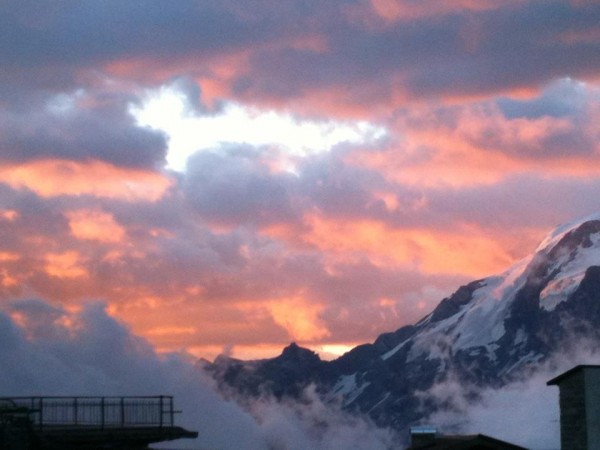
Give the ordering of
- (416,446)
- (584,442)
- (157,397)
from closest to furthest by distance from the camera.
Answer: (584,442), (157,397), (416,446)

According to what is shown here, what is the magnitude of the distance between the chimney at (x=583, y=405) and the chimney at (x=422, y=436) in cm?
1190

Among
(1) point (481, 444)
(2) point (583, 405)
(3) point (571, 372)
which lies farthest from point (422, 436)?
(3) point (571, 372)

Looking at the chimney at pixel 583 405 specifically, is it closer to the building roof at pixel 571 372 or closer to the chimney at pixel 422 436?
the building roof at pixel 571 372

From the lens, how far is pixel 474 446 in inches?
3044

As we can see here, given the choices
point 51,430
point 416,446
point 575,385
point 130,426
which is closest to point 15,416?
point 51,430

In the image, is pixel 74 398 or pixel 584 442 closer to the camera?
pixel 584 442

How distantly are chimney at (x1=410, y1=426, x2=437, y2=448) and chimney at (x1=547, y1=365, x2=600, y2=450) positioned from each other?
11.9 m

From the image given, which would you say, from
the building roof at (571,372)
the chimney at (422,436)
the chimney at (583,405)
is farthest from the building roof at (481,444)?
the chimney at (422,436)

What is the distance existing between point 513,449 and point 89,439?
2332 centimetres

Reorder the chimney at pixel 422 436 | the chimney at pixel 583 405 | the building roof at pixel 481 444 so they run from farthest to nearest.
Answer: the chimney at pixel 422 436 < the building roof at pixel 481 444 < the chimney at pixel 583 405

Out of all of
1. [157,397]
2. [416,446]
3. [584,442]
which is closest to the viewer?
[584,442]

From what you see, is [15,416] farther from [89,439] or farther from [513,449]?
[513,449]

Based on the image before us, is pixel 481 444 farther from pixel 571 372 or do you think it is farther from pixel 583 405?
pixel 571 372

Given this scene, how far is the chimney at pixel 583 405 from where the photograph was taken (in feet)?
251
